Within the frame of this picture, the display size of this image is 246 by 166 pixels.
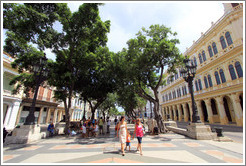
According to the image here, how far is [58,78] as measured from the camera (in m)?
11.0

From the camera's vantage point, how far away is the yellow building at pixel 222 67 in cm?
1469

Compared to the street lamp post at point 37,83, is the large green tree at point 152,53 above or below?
above

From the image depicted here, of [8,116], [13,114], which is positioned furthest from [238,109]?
[8,116]

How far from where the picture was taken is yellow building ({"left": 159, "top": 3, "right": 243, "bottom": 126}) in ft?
48.2

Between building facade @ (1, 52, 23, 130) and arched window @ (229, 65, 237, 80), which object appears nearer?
arched window @ (229, 65, 237, 80)

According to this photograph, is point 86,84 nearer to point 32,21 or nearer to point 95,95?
point 95,95

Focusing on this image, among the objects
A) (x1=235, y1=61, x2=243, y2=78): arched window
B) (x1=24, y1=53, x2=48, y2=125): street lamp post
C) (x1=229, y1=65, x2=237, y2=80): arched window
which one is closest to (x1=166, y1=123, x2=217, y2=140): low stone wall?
(x1=235, y1=61, x2=243, y2=78): arched window

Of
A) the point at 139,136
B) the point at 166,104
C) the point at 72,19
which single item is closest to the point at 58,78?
the point at 72,19

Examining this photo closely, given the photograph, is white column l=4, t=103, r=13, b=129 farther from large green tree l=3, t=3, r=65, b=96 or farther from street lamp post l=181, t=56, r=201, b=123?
street lamp post l=181, t=56, r=201, b=123

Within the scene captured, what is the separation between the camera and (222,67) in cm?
1662

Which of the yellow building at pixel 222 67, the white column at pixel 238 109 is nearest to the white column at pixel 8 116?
the yellow building at pixel 222 67

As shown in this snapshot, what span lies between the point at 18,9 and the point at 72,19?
3305 millimetres

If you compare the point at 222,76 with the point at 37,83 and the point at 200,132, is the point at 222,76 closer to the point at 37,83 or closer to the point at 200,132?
the point at 200,132

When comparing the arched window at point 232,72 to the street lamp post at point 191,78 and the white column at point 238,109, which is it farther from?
the street lamp post at point 191,78
